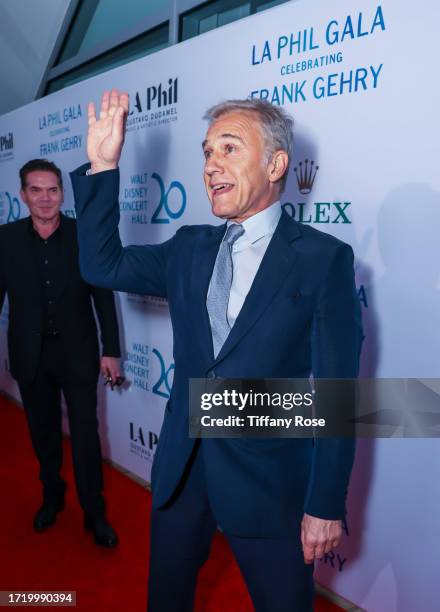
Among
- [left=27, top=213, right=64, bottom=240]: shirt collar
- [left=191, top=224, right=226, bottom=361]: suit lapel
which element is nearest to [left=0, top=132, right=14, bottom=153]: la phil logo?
A: [left=27, top=213, right=64, bottom=240]: shirt collar

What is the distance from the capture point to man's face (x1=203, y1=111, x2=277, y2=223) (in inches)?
49.1

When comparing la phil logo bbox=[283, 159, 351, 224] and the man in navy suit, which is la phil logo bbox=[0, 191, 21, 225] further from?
the man in navy suit

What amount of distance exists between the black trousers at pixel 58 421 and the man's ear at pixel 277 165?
1.55 meters

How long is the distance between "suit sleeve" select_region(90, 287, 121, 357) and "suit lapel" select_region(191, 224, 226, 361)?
1238 mm

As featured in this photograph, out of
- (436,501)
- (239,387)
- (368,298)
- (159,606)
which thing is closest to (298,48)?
(368,298)

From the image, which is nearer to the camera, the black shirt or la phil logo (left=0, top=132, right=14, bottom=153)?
the black shirt

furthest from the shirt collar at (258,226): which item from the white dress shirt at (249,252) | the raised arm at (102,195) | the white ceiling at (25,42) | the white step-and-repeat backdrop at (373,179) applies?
the white ceiling at (25,42)

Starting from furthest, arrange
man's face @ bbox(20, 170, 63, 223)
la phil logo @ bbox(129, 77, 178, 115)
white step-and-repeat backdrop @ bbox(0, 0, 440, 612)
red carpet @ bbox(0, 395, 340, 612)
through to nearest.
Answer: la phil logo @ bbox(129, 77, 178, 115)
man's face @ bbox(20, 170, 63, 223)
red carpet @ bbox(0, 395, 340, 612)
white step-and-repeat backdrop @ bbox(0, 0, 440, 612)

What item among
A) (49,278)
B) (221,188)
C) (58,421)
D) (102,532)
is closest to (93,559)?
(102,532)

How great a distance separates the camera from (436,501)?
1811 millimetres

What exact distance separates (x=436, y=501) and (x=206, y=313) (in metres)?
1.16

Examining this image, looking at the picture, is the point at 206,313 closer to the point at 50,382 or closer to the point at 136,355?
the point at 50,382

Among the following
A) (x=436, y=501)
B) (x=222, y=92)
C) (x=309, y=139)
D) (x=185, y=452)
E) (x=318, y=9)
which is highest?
(x=318, y=9)

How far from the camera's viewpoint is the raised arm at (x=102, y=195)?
1318mm
